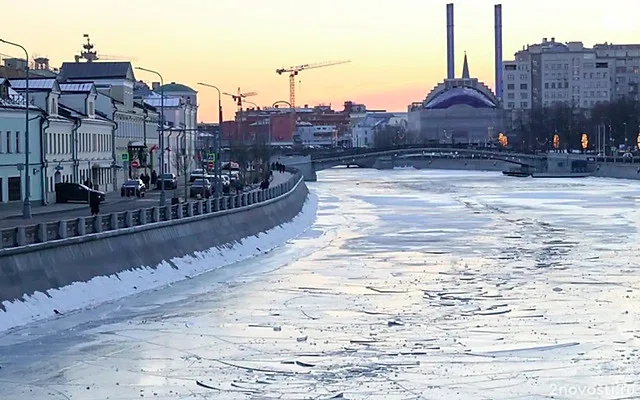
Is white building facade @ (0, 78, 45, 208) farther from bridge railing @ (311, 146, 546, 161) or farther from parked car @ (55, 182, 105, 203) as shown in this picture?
bridge railing @ (311, 146, 546, 161)

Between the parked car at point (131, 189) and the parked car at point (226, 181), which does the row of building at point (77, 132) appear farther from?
the parked car at point (226, 181)

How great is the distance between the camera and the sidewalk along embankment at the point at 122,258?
3133 cm

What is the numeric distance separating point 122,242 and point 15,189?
24718 millimetres

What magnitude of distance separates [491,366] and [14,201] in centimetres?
4132

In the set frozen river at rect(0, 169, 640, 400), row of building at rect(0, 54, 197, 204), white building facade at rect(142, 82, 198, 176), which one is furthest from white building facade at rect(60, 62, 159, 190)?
frozen river at rect(0, 169, 640, 400)

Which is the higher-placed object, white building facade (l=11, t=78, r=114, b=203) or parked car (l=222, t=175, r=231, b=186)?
white building facade (l=11, t=78, r=114, b=203)

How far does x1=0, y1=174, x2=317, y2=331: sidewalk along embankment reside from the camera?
31.3 m

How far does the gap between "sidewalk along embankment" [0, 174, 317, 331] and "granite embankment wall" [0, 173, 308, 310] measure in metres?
0.03

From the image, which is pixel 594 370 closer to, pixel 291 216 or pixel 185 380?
pixel 185 380

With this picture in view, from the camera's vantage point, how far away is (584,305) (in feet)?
108

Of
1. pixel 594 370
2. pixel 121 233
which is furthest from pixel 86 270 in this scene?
pixel 594 370

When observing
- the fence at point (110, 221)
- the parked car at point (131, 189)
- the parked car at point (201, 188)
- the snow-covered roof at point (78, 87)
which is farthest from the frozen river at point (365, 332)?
the snow-covered roof at point (78, 87)

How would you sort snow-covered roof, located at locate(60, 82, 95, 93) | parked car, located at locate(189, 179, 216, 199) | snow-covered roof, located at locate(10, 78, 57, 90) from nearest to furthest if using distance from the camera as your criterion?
snow-covered roof, located at locate(10, 78, 57, 90) < parked car, located at locate(189, 179, 216, 199) < snow-covered roof, located at locate(60, 82, 95, 93)

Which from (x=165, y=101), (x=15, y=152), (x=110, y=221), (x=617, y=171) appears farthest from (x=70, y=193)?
(x=617, y=171)
